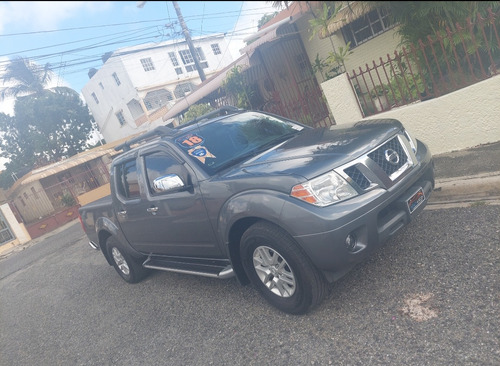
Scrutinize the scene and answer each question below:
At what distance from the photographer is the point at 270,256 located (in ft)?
10.5

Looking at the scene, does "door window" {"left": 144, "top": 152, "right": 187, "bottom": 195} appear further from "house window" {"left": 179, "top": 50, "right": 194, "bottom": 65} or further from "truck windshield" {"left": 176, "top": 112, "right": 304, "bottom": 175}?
"house window" {"left": 179, "top": 50, "right": 194, "bottom": 65}

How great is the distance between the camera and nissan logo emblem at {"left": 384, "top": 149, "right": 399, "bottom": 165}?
3.23 m

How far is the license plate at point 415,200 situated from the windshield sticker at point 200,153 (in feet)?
6.02

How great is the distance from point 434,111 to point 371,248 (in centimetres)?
386

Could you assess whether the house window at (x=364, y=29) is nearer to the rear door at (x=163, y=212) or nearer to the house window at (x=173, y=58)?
the rear door at (x=163, y=212)

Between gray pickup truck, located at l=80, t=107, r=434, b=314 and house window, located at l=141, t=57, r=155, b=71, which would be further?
house window, located at l=141, t=57, r=155, b=71

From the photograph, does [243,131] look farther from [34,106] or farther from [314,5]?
[34,106]

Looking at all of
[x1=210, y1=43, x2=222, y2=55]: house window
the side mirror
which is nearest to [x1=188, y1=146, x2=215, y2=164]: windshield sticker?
the side mirror

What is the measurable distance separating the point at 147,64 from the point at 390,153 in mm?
28694

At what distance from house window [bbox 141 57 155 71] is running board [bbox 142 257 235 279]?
26.7 m

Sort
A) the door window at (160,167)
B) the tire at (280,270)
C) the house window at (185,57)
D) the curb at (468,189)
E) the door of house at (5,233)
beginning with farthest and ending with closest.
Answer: the house window at (185,57) < the door of house at (5,233) < the curb at (468,189) < the door window at (160,167) < the tire at (280,270)

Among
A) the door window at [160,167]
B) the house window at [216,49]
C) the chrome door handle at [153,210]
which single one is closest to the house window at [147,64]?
the house window at [216,49]

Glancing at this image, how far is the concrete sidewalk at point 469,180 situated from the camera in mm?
4145

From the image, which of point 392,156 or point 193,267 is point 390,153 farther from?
point 193,267
